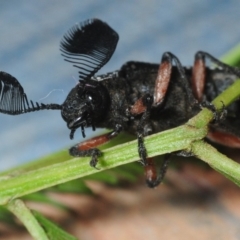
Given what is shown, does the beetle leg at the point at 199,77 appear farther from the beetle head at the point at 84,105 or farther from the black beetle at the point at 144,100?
the beetle head at the point at 84,105

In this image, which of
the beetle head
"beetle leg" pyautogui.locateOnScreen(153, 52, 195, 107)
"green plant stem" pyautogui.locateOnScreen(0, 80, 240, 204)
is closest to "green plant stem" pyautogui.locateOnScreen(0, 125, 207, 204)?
"green plant stem" pyautogui.locateOnScreen(0, 80, 240, 204)

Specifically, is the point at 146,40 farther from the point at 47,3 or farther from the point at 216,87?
the point at 216,87

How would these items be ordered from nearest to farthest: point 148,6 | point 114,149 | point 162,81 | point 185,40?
point 114,149 → point 162,81 → point 185,40 → point 148,6

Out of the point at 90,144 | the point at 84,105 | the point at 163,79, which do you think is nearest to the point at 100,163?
the point at 84,105

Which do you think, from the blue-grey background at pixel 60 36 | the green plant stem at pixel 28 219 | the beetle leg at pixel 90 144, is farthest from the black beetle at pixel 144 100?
the blue-grey background at pixel 60 36

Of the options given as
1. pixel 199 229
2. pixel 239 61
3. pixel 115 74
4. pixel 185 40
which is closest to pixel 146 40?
pixel 185 40

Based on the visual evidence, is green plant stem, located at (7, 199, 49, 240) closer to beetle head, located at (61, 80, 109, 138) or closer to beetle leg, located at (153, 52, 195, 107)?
beetle head, located at (61, 80, 109, 138)
